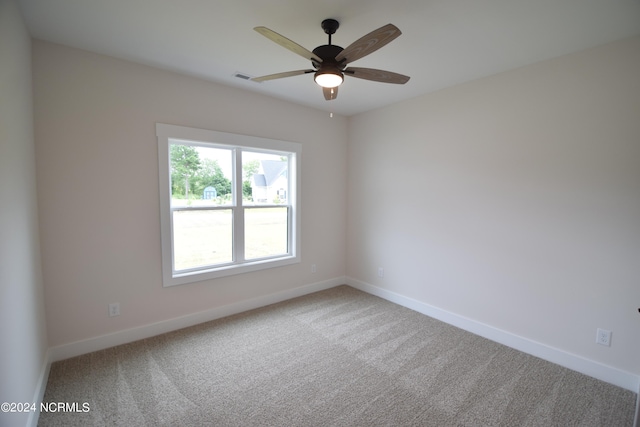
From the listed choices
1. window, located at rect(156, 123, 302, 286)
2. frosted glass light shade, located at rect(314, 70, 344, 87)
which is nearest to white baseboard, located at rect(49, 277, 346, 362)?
window, located at rect(156, 123, 302, 286)

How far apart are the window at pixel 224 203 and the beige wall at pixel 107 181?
124mm

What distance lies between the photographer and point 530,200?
267cm

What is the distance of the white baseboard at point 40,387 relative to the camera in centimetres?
171

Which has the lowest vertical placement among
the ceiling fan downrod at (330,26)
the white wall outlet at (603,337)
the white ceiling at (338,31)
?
the white wall outlet at (603,337)

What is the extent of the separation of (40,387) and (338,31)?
3.38 metres

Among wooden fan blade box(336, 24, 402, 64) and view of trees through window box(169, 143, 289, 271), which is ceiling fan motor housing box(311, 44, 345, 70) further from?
view of trees through window box(169, 143, 289, 271)

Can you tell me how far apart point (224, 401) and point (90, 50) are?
312 centimetres

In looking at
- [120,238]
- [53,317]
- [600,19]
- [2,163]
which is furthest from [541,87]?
[53,317]

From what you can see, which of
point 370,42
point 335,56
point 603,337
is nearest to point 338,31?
point 335,56

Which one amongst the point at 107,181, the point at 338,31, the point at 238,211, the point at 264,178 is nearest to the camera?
the point at 338,31

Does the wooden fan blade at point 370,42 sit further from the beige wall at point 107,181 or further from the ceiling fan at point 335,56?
the beige wall at point 107,181

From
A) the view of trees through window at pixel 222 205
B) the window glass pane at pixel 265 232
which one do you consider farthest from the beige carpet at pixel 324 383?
the window glass pane at pixel 265 232

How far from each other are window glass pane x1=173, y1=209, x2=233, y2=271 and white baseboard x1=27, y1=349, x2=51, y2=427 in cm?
119

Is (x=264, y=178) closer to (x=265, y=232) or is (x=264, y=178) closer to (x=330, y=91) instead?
(x=265, y=232)
